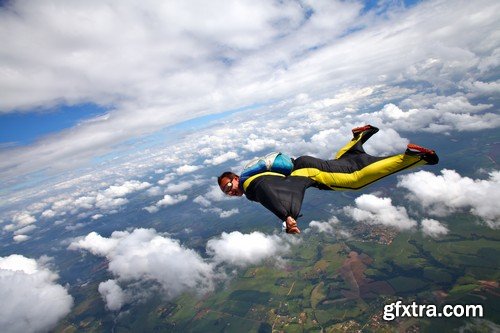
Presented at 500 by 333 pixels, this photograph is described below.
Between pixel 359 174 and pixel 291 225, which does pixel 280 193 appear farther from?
pixel 359 174

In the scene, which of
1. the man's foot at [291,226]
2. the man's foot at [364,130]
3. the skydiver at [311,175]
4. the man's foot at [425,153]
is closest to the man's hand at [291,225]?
the man's foot at [291,226]

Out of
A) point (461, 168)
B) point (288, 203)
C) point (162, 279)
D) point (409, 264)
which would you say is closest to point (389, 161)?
point (288, 203)

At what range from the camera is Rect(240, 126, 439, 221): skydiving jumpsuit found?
4266 mm

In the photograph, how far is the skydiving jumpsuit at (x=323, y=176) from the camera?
4266mm

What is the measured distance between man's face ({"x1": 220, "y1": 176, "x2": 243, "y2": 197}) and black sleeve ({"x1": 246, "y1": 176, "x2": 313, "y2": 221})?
1.04 ft

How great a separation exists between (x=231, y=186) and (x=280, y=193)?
1172 millimetres

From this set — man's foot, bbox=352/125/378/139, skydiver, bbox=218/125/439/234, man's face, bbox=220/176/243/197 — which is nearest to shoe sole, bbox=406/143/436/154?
skydiver, bbox=218/125/439/234

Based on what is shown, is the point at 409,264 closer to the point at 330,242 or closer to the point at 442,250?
the point at 442,250

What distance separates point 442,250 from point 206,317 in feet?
378

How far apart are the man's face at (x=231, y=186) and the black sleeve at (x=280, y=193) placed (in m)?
0.32

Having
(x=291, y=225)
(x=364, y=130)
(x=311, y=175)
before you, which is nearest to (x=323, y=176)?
(x=311, y=175)

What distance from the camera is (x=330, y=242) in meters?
147

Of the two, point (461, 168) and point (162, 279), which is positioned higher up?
point (461, 168)

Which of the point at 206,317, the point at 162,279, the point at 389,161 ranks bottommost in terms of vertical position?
the point at 162,279
